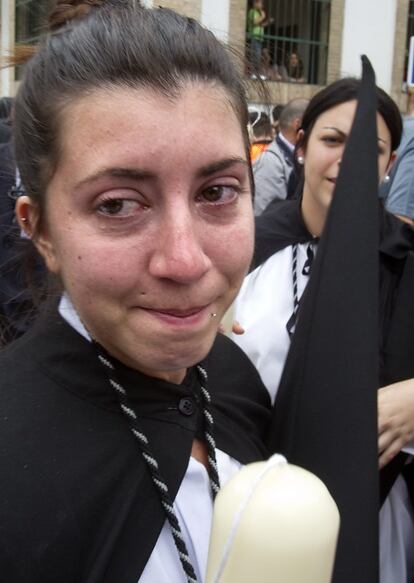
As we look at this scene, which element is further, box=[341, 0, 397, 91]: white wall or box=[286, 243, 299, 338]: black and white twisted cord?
box=[341, 0, 397, 91]: white wall

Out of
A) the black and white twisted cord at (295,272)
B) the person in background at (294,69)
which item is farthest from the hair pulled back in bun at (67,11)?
the person in background at (294,69)

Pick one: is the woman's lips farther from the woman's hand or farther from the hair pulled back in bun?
the woman's hand

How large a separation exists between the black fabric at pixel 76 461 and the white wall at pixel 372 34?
12.4 metres

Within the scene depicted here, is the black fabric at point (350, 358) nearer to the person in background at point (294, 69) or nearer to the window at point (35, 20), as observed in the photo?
the window at point (35, 20)

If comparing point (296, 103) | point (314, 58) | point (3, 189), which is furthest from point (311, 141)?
point (314, 58)

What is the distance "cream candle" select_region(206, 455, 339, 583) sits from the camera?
0.58 meters

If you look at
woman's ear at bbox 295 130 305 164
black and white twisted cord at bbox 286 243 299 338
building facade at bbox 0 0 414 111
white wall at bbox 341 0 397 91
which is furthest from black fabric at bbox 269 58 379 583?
white wall at bbox 341 0 397 91

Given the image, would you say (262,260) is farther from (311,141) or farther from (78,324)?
(78,324)

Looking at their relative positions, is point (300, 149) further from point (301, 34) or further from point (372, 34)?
point (301, 34)

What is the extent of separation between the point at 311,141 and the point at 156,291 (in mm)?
1419

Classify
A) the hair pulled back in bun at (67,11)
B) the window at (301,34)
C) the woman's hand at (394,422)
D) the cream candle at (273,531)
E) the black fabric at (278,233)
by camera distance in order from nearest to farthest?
1. the cream candle at (273,531)
2. the hair pulled back in bun at (67,11)
3. the woman's hand at (394,422)
4. the black fabric at (278,233)
5. the window at (301,34)

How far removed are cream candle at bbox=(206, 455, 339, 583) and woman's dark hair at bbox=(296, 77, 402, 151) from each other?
1.57 meters

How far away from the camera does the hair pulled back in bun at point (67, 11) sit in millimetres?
1059

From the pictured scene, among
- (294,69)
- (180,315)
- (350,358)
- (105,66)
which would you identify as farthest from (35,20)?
(294,69)
